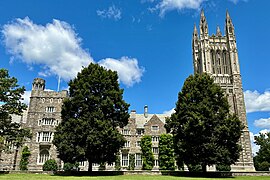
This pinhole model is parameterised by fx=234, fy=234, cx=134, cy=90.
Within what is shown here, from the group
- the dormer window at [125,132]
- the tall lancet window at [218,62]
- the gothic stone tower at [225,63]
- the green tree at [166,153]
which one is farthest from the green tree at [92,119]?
the tall lancet window at [218,62]

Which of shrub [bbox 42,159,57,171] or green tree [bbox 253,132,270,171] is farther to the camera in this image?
green tree [bbox 253,132,270,171]

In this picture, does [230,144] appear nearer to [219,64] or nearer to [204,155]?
[204,155]

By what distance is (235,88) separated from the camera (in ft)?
199

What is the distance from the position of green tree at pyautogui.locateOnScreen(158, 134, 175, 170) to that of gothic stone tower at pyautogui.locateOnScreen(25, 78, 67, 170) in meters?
20.4

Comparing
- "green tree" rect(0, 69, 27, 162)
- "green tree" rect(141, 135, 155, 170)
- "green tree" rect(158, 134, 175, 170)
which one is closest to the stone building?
"green tree" rect(141, 135, 155, 170)

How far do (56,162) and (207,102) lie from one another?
2992cm

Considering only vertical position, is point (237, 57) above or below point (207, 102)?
above

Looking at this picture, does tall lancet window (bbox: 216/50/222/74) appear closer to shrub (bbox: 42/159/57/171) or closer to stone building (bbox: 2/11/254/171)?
stone building (bbox: 2/11/254/171)

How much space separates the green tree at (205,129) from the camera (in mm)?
25359

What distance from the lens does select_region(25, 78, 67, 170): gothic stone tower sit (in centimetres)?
4338

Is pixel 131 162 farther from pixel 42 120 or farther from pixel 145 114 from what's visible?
pixel 42 120


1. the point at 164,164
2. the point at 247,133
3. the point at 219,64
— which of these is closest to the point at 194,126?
the point at 164,164

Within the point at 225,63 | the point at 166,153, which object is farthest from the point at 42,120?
the point at 225,63

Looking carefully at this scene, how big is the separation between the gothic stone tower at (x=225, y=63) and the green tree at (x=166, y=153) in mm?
19425
